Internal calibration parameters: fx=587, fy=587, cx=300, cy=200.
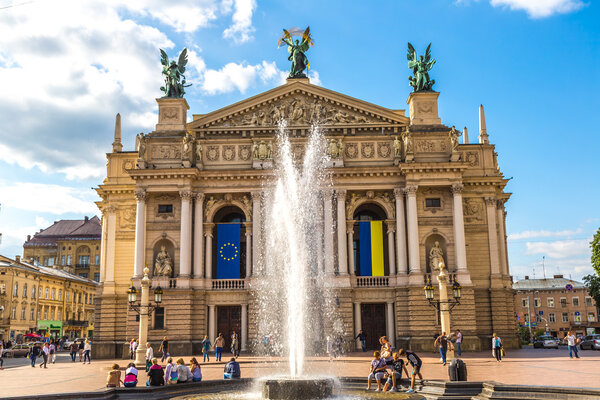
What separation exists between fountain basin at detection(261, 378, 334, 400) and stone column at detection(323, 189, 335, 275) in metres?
28.2

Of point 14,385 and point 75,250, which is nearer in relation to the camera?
point 14,385

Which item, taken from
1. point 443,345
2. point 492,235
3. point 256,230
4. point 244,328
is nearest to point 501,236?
point 492,235

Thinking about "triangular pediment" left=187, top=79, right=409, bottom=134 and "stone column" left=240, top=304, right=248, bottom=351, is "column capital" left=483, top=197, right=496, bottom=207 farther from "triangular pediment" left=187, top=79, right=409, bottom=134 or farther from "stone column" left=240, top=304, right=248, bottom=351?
"stone column" left=240, top=304, right=248, bottom=351

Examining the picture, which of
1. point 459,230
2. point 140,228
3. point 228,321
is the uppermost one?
point 140,228

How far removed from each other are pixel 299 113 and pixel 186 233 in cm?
1364

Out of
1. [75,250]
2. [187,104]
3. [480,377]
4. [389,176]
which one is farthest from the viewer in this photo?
[75,250]

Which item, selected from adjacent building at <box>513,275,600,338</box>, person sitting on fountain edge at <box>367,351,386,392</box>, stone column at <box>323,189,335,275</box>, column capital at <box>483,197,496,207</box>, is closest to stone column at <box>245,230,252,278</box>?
stone column at <box>323,189,335,275</box>

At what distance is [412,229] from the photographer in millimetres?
46750

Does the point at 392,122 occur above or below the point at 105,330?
above

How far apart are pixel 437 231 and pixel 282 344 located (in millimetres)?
15443

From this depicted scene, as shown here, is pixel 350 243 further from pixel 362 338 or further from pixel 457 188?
pixel 457 188

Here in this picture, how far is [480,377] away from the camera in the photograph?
25.2m

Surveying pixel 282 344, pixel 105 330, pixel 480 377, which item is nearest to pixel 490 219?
pixel 282 344

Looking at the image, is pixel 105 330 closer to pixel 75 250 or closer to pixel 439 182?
pixel 439 182
